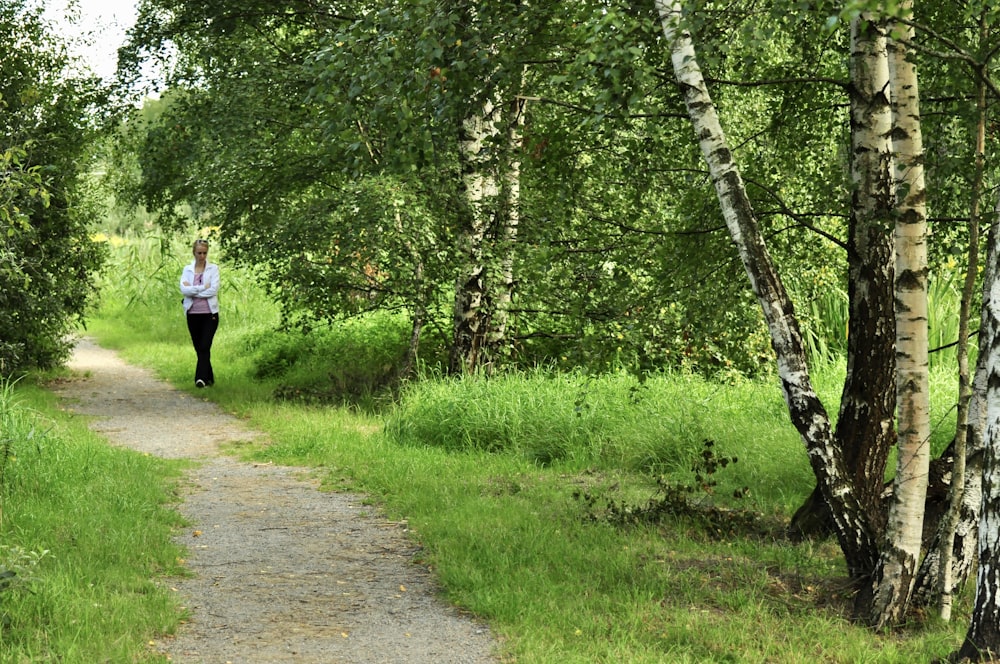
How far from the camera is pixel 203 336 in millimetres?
13117

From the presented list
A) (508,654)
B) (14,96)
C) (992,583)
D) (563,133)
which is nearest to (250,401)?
(14,96)

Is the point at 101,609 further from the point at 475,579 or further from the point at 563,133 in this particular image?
the point at 563,133

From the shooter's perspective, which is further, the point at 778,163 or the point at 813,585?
the point at 778,163

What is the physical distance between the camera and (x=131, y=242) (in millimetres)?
25391

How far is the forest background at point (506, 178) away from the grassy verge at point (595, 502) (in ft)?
0.61

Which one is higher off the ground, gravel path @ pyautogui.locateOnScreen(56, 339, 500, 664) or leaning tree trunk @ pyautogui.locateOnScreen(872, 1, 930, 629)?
leaning tree trunk @ pyautogui.locateOnScreen(872, 1, 930, 629)

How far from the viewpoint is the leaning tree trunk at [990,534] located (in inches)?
165

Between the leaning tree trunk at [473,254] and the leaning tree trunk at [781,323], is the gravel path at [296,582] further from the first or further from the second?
the leaning tree trunk at [473,254]

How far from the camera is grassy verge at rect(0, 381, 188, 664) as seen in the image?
15.0 ft

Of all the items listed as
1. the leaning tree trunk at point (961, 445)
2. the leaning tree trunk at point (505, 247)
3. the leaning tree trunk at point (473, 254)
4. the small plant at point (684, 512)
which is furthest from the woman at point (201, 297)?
Result: the leaning tree trunk at point (961, 445)

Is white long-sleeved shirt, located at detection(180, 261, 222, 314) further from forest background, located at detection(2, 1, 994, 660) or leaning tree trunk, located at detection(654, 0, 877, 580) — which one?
leaning tree trunk, located at detection(654, 0, 877, 580)

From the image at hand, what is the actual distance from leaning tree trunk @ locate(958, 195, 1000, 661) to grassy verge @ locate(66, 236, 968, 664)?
41cm

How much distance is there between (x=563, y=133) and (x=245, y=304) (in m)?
14.0

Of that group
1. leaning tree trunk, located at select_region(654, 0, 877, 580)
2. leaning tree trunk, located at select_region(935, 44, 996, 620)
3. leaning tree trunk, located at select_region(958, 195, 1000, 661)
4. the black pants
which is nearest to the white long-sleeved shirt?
the black pants
